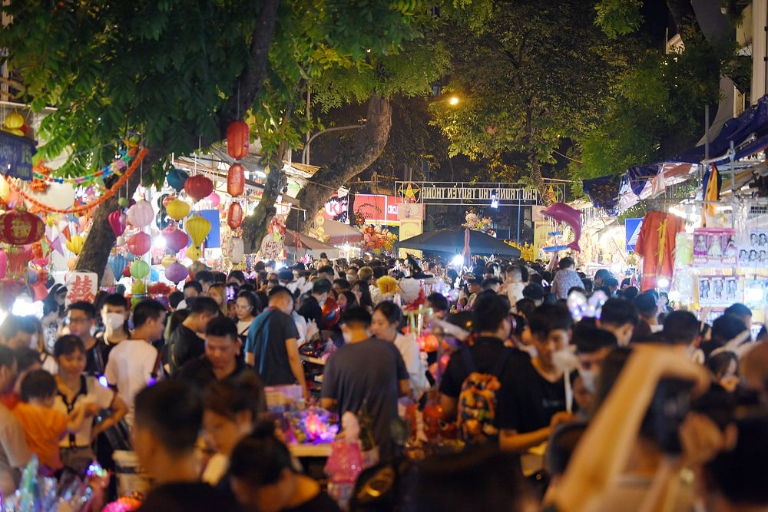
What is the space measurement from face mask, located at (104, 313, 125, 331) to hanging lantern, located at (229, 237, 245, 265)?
1170 cm

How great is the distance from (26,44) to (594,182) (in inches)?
491

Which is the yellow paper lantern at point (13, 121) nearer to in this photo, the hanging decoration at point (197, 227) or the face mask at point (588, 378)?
the hanging decoration at point (197, 227)

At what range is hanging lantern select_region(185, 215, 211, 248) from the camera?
13.7 m

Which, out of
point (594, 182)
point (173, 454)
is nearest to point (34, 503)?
point (173, 454)

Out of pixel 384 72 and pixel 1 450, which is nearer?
pixel 1 450

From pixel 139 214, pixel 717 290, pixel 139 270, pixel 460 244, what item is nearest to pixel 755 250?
pixel 717 290

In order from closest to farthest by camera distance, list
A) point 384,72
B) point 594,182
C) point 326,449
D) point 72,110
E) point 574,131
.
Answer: point 326,449, point 72,110, point 594,182, point 384,72, point 574,131

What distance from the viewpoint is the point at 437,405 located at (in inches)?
238

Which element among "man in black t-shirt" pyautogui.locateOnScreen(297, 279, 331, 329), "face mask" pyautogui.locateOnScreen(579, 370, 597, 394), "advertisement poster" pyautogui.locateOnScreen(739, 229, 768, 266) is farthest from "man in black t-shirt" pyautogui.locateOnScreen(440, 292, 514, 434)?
"man in black t-shirt" pyautogui.locateOnScreen(297, 279, 331, 329)

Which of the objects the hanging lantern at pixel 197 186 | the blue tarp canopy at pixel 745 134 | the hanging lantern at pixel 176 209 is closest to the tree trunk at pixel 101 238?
the hanging lantern at pixel 176 209

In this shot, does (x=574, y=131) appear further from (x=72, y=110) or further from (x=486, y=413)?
(x=486, y=413)

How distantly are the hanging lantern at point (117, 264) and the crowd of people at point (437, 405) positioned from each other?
4.03 meters

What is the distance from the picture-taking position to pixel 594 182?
18641 mm

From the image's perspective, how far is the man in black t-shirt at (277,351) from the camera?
810 cm
